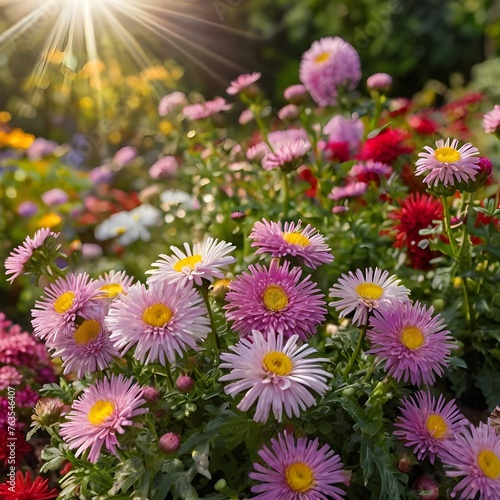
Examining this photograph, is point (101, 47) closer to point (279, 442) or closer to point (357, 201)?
point (357, 201)

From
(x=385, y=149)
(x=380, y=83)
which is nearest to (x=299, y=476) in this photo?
(x=385, y=149)

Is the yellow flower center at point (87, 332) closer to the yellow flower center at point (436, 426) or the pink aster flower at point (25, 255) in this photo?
the pink aster flower at point (25, 255)

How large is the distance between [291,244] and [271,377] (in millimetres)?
263

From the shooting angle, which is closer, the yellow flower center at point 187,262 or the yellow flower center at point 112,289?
the yellow flower center at point 187,262

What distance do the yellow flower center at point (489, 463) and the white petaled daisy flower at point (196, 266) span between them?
1.63 ft

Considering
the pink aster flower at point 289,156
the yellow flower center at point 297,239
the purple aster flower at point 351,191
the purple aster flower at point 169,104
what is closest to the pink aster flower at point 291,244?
the yellow flower center at point 297,239

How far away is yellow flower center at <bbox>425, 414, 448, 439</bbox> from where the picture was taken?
1.06m

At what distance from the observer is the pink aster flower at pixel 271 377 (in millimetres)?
896

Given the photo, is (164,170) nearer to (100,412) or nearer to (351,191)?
(351,191)

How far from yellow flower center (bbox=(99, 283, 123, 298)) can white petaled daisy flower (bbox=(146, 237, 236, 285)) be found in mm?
131

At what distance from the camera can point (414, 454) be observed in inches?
44.4

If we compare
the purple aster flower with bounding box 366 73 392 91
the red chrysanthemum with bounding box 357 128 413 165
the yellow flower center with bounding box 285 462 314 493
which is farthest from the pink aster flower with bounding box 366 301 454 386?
the purple aster flower with bounding box 366 73 392 91

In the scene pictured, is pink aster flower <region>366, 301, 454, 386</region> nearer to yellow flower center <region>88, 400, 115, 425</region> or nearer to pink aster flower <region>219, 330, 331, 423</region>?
pink aster flower <region>219, 330, 331, 423</region>

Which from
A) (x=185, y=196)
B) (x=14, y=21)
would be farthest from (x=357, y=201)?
(x=14, y=21)
